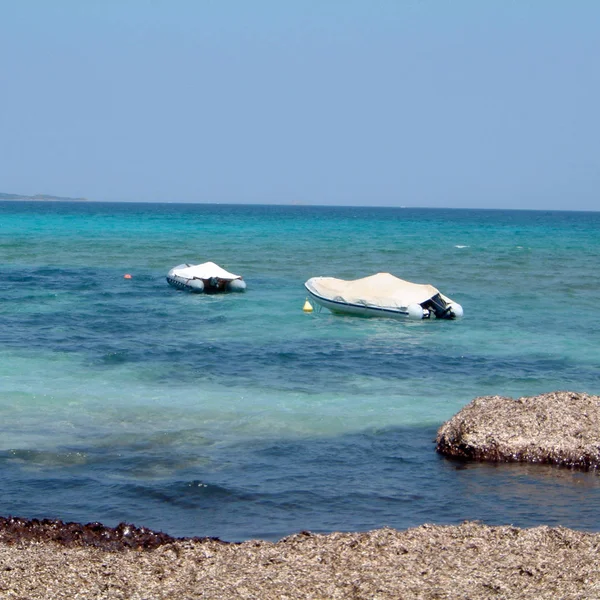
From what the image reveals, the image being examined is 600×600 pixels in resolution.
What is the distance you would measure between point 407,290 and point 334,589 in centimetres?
1926

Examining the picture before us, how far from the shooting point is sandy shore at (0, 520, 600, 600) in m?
7.82

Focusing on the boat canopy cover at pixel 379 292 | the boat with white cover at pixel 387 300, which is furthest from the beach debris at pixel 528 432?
the boat canopy cover at pixel 379 292

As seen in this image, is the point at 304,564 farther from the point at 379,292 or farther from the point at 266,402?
the point at 379,292

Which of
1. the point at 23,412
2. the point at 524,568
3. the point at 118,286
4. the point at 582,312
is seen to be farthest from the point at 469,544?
the point at 118,286

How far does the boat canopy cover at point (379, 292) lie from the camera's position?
2623 cm

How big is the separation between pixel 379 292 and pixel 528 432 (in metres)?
14.1

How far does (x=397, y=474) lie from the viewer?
1227 centimetres

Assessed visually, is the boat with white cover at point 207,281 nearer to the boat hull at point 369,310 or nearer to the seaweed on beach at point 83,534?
the boat hull at point 369,310

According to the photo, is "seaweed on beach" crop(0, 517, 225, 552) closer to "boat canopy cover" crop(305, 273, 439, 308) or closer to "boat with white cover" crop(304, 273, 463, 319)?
"boat with white cover" crop(304, 273, 463, 319)

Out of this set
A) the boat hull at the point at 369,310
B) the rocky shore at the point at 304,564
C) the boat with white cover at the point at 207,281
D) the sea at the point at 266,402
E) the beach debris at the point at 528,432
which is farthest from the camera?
the boat with white cover at the point at 207,281

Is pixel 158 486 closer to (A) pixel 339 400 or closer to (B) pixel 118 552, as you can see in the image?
Answer: (B) pixel 118 552

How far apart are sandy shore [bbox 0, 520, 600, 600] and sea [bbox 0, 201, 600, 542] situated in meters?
1.02

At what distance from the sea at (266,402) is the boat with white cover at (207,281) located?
625mm

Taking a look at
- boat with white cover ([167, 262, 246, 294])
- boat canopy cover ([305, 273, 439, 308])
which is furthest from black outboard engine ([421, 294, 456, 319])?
boat with white cover ([167, 262, 246, 294])
